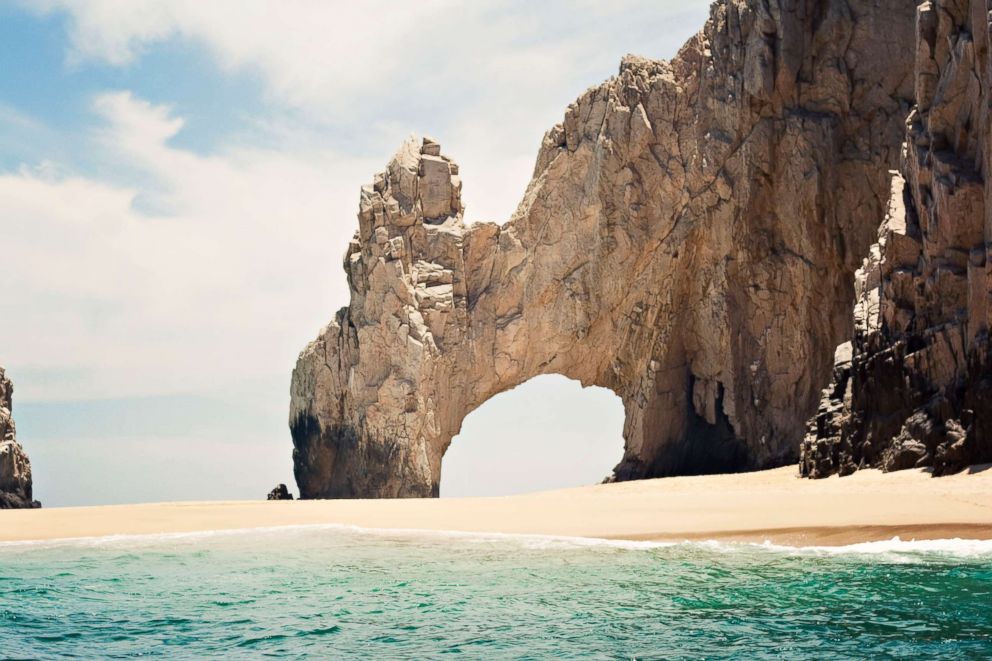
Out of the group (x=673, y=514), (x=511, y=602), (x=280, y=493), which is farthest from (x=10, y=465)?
(x=511, y=602)

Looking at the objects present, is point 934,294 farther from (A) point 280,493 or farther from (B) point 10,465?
(B) point 10,465

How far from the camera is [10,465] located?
37375 mm

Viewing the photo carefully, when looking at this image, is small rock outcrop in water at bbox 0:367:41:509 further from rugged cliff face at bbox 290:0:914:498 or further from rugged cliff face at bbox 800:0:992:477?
rugged cliff face at bbox 800:0:992:477

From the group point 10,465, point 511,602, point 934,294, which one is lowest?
point 511,602

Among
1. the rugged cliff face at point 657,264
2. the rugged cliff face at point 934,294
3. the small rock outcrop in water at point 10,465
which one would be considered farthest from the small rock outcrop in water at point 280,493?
the rugged cliff face at point 934,294

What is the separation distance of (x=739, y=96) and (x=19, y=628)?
29471 mm

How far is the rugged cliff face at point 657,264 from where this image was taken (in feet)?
110

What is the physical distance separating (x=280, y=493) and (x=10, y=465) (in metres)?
9.89

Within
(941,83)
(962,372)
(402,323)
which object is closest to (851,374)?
(962,372)

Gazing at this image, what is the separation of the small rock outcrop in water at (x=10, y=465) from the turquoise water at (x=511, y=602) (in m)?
23.0

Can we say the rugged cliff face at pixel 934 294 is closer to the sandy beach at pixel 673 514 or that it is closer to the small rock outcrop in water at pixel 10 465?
the sandy beach at pixel 673 514

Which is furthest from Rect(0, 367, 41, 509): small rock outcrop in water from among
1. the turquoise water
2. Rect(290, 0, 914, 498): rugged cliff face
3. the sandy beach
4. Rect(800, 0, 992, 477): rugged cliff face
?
Rect(800, 0, 992, 477): rugged cliff face

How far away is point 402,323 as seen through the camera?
3725 cm

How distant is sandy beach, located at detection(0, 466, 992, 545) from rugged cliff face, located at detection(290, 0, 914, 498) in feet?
29.6
